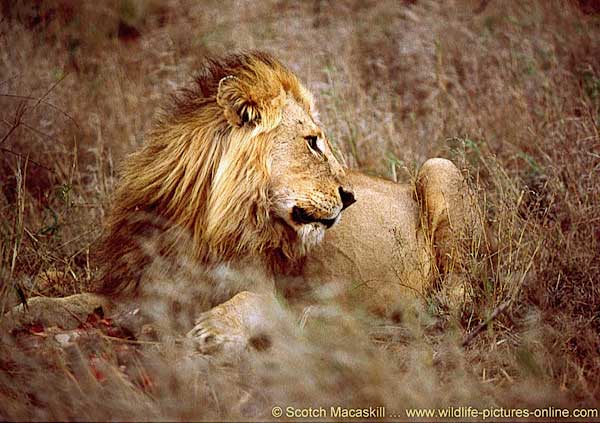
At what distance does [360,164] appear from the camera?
19.8ft

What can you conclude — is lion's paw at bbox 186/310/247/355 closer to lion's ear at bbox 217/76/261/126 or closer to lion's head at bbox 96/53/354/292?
lion's head at bbox 96/53/354/292

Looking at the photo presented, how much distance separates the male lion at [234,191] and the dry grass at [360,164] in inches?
14.6

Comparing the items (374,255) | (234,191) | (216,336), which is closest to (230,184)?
(234,191)

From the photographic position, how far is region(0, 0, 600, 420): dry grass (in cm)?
307

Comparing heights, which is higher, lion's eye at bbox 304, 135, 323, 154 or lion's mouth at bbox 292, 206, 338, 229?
lion's eye at bbox 304, 135, 323, 154

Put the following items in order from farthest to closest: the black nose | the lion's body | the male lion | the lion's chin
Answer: the lion's body, the black nose, the lion's chin, the male lion

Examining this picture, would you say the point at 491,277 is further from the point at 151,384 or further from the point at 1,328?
the point at 1,328

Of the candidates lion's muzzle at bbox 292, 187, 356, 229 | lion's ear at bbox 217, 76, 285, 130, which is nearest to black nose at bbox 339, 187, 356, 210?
lion's muzzle at bbox 292, 187, 356, 229

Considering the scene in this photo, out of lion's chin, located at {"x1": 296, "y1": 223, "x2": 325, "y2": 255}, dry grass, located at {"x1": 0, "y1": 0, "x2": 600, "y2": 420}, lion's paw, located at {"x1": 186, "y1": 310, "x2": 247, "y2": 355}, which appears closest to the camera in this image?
dry grass, located at {"x1": 0, "y1": 0, "x2": 600, "y2": 420}

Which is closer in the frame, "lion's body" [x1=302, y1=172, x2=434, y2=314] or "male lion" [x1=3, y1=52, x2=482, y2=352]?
"male lion" [x1=3, y1=52, x2=482, y2=352]

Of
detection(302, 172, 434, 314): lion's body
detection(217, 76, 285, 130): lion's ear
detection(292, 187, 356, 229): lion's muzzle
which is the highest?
detection(217, 76, 285, 130): lion's ear

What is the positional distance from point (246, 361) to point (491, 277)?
1.45m

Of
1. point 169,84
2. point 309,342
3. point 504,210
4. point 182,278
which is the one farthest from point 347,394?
point 169,84

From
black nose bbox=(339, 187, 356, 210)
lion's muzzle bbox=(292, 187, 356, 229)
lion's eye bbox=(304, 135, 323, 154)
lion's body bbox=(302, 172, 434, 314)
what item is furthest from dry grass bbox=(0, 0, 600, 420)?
lion's eye bbox=(304, 135, 323, 154)
